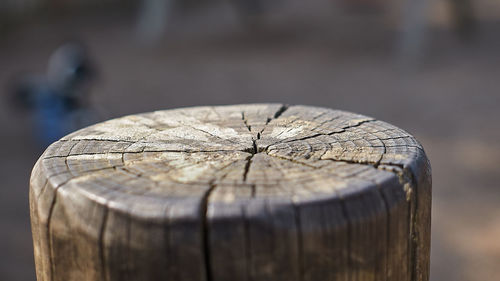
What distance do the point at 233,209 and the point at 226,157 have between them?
256 mm

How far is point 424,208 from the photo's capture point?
3.70 feet

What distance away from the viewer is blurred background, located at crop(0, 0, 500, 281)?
168 inches

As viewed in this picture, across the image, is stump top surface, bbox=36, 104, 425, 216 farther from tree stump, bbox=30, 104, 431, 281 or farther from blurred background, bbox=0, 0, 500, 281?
blurred background, bbox=0, 0, 500, 281

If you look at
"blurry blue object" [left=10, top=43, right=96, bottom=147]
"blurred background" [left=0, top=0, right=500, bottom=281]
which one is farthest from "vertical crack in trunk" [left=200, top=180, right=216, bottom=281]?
"blurry blue object" [left=10, top=43, right=96, bottom=147]

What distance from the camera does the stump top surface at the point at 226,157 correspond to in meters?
1.00

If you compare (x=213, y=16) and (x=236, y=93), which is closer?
(x=236, y=93)

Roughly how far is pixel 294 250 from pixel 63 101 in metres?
5.39

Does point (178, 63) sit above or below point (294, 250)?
below

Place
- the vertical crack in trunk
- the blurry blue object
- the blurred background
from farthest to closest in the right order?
the blurry blue object
the blurred background
the vertical crack in trunk

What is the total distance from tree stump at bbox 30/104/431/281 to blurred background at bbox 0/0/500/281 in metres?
2.49

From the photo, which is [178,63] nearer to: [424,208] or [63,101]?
[63,101]

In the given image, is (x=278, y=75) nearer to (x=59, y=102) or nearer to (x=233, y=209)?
(x=59, y=102)

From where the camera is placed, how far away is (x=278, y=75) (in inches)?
299

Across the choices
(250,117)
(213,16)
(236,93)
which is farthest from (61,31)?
(250,117)
